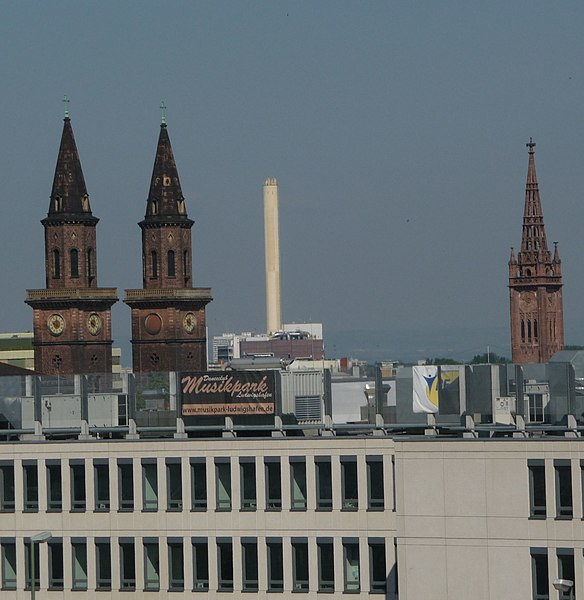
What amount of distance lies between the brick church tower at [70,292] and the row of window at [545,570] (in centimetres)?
10189

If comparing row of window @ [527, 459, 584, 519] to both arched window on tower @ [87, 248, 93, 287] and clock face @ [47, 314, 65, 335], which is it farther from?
arched window on tower @ [87, 248, 93, 287]

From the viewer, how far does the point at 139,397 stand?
55969 mm

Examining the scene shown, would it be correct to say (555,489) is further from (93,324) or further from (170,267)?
(170,267)

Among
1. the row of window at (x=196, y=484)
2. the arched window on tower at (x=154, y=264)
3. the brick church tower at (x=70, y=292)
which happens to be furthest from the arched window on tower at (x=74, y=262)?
the row of window at (x=196, y=484)

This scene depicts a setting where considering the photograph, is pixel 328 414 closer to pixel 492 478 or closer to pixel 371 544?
pixel 371 544

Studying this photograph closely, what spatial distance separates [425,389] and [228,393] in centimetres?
630

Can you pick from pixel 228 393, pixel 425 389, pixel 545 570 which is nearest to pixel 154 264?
pixel 228 393

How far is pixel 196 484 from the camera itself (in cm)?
5375

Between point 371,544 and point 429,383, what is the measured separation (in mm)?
4457

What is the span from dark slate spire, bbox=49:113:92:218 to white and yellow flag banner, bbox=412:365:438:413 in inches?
3902

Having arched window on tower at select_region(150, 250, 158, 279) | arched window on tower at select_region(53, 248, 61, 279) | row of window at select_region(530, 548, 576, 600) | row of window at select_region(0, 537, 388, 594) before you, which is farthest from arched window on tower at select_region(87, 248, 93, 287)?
row of window at select_region(530, 548, 576, 600)

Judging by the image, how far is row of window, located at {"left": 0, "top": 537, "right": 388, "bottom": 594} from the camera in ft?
171

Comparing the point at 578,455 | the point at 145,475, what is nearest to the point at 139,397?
the point at 145,475

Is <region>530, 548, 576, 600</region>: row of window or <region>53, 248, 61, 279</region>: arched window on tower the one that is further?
<region>53, 248, 61, 279</region>: arched window on tower
